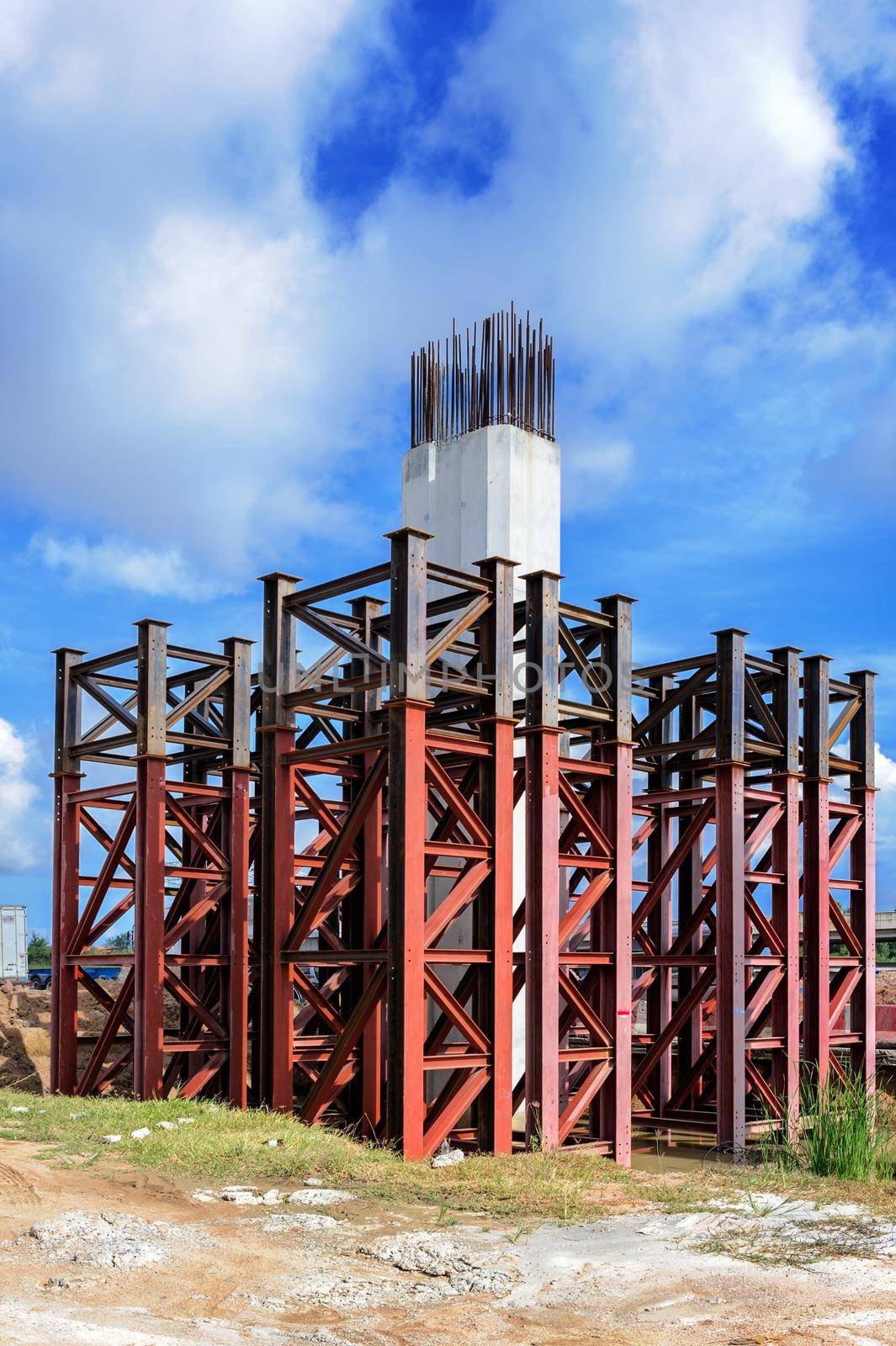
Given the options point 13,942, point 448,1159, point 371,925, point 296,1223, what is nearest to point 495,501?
point 371,925

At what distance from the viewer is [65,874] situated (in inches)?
784

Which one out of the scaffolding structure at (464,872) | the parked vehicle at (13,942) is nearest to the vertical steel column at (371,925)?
the scaffolding structure at (464,872)

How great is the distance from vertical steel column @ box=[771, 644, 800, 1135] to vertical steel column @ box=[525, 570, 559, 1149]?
5349 mm

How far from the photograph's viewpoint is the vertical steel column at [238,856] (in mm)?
18719

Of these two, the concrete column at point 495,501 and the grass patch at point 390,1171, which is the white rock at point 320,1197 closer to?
the grass patch at point 390,1171

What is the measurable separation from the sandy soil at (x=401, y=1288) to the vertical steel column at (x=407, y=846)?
118 inches

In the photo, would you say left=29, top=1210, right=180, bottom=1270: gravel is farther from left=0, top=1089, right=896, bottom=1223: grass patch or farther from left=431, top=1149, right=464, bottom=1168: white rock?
left=431, top=1149, right=464, bottom=1168: white rock

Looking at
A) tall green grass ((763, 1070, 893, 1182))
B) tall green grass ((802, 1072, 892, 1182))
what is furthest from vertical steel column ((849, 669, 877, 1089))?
tall green grass ((802, 1072, 892, 1182))

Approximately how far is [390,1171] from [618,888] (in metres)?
5.51

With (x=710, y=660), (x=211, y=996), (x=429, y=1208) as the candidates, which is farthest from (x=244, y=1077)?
(x=710, y=660)

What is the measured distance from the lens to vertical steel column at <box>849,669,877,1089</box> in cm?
2252

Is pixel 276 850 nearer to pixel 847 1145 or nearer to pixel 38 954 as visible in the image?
pixel 847 1145

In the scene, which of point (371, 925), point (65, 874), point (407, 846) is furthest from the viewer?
point (65, 874)

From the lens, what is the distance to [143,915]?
18203mm
